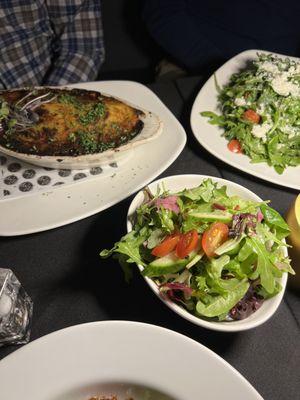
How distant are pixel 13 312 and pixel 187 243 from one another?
0.42 metres

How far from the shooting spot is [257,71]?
1.41m

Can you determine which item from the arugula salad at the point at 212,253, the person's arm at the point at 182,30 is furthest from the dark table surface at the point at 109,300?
the person's arm at the point at 182,30

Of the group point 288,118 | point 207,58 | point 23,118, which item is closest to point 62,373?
point 23,118

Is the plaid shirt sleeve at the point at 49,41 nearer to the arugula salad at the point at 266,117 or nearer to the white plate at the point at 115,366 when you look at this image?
the arugula salad at the point at 266,117

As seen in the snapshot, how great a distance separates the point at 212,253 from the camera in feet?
2.55

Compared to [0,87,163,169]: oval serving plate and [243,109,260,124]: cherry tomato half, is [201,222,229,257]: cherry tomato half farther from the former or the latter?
[243,109,260,124]: cherry tomato half

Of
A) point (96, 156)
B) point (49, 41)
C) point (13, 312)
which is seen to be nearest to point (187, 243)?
point (13, 312)

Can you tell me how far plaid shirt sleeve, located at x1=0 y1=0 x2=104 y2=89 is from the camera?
179cm

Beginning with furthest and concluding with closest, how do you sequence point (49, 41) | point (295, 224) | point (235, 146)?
point (49, 41), point (235, 146), point (295, 224)

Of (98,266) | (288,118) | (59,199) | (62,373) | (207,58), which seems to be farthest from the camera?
(207,58)

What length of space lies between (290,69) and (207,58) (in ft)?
2.03

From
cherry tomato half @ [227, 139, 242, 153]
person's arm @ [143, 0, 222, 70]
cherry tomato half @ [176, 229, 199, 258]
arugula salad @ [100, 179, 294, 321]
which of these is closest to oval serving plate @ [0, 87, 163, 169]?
cherry tomato half @ [227, 139, 242, 153]

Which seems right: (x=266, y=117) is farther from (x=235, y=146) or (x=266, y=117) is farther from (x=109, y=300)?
(x=109, y=300)

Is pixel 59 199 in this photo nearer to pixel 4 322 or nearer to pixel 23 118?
pixel 23 118
